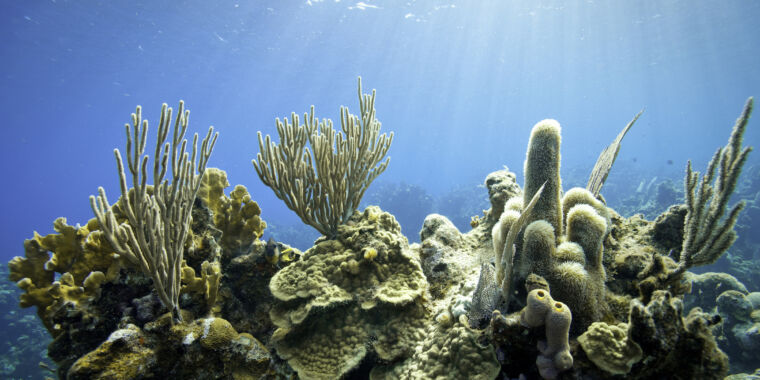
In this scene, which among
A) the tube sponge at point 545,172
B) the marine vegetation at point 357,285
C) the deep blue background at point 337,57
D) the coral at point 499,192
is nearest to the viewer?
the marine vegetation at point 357,285

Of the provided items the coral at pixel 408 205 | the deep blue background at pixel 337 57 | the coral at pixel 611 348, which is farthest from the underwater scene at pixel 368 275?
the deep blue background at pixel 337 57

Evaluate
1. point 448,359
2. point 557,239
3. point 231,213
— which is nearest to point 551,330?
point 448,359

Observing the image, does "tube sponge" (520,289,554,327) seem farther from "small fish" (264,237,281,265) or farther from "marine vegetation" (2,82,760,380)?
"small fish" (264,237,281,265)

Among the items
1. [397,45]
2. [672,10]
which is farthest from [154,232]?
[672,10]

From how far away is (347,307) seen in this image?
2701 mm

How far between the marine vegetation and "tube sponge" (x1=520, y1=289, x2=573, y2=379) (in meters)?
0.01

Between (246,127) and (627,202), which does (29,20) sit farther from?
(246,127)

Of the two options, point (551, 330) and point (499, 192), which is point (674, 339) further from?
point (499, 192)

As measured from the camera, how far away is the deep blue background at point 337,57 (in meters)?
24.2

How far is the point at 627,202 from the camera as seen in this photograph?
75.0 ft

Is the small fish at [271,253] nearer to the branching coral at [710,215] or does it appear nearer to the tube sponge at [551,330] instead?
the tube sponge at [551,330]

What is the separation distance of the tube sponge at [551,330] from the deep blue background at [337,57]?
28700 mm

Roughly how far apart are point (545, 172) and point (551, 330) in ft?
3.86

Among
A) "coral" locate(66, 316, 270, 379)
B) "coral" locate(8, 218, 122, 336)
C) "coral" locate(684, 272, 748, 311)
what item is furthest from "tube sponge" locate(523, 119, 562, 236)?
"coral" locate(684, 272, 748, 311)
